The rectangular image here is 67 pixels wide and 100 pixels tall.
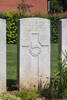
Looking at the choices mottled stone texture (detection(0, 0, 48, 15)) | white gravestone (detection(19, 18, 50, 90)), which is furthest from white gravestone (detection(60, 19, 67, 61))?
mottled stone texture (detection(0, 0, 48, 15))

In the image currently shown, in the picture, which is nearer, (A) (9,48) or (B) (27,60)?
(B) (27,60)

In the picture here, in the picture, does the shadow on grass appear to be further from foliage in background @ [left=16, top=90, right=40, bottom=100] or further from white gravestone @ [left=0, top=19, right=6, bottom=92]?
foliage in background @ [left=16, top=90, right=40, bottom=100]

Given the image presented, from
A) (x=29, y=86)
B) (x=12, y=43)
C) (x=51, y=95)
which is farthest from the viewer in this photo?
(x=12, y=43)

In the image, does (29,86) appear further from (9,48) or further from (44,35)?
(9,48)

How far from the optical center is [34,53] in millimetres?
8742

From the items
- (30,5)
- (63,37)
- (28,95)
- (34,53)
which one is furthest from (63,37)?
(30,5)

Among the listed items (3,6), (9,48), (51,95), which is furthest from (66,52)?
(3,6)

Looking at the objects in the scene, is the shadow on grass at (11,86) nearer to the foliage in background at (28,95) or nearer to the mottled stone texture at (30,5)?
the foliage in background at (28,95)

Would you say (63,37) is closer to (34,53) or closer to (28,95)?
(34,53)

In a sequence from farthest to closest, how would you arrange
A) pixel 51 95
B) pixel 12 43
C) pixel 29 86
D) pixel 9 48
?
1. pixel 12 43
2. pixel 9 48
3. pixel 29 86
4. pixel 51 95

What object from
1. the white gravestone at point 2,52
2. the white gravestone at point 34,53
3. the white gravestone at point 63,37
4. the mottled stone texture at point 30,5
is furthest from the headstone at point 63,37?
the mottled stone texture at point 30,5

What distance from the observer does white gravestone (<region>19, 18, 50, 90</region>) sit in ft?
28.3

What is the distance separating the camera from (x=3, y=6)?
2638 cm

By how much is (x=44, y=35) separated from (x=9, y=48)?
10.0 meters
